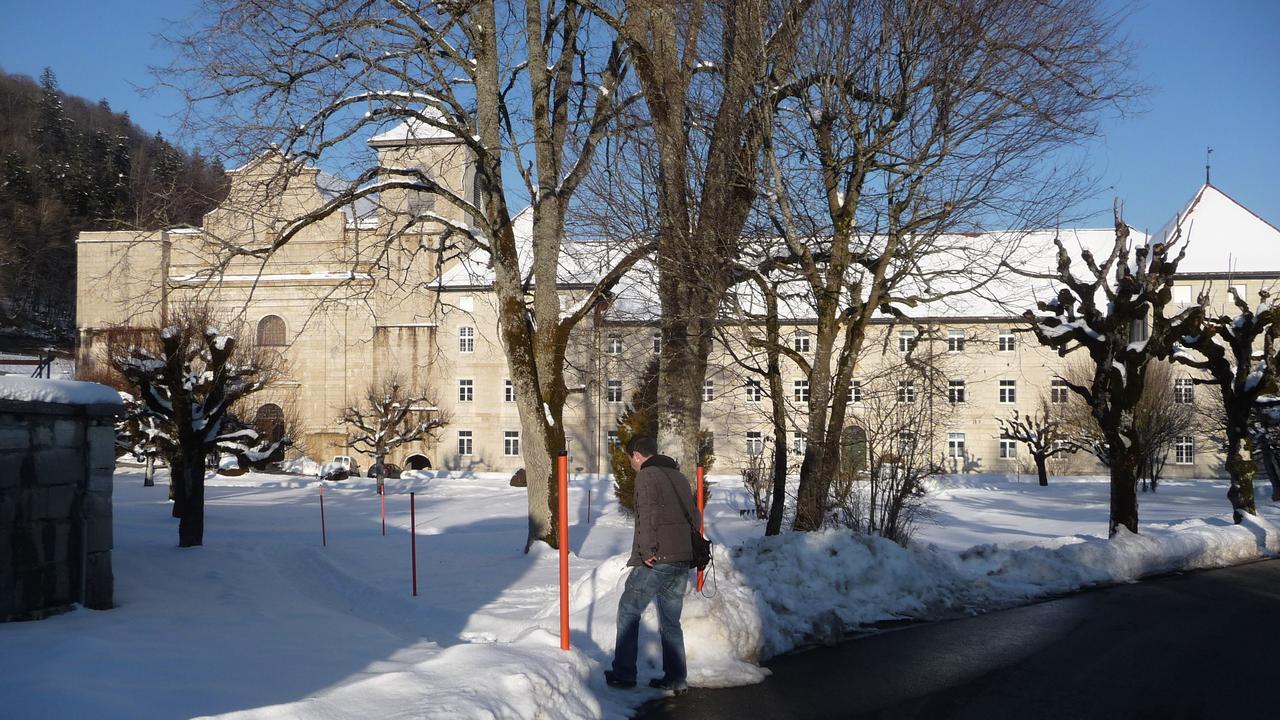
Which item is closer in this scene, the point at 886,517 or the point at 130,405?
the point at 886,517

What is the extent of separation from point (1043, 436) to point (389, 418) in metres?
32.7

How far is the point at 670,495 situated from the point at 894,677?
2316 mm

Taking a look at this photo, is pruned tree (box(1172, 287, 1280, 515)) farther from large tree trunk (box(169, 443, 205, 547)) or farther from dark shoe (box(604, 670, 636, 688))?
large tree trunk (box(169, 443, 205, 547))

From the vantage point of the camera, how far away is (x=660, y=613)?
7184mm

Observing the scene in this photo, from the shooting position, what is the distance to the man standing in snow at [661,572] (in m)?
7.03

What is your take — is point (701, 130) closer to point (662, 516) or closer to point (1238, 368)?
point (662, 516)

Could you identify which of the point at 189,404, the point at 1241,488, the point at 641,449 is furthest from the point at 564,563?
the point at 1241,488

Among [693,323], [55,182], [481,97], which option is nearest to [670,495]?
[693,323]

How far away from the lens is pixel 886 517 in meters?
13.8

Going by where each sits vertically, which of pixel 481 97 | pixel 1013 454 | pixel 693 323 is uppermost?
pixel 481 97

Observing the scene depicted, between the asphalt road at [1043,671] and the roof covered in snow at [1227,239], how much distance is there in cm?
5194

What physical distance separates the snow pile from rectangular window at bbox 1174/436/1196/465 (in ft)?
193

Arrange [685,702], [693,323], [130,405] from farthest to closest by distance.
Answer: [130,405] < [693,323] < [685,702]

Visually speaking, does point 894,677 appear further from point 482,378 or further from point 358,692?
point 482,378
